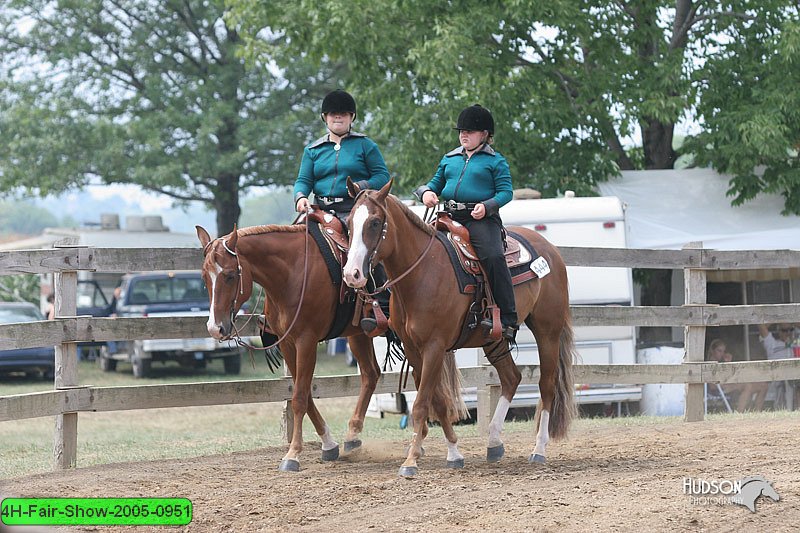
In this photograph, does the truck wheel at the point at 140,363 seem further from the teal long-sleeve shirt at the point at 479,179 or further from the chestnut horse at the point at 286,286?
the teal long-sleeve shirt at the point at 479,179

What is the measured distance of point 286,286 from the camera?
24.5ft

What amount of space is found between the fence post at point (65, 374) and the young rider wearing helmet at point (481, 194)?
2675 millimetres

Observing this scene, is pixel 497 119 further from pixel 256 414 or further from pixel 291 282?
pixel 291 282

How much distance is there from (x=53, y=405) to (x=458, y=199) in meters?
3.27

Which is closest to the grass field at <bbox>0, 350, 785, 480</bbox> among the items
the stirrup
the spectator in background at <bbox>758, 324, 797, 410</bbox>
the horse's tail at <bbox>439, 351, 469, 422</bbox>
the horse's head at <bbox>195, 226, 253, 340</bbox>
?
the horse's tail at <bbox>439, 351, 469, 422</bbox>

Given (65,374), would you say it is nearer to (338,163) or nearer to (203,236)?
(203,236)

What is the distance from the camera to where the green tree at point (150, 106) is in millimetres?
27000

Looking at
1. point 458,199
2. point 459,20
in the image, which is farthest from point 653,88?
point 458,199

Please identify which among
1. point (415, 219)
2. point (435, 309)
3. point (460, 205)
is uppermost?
point (460, 205)

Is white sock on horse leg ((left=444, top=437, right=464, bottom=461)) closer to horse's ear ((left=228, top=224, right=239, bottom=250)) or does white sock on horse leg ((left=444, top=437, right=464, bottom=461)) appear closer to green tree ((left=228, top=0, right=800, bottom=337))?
horse's ear ((left=228, top=224, right=239, bottom=250))

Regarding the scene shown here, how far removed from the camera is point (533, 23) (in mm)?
16844

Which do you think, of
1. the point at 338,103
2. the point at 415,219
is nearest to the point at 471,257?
the point at 415,219

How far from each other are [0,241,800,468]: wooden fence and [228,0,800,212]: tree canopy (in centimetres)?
548

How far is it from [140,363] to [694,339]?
1354 centimetres
